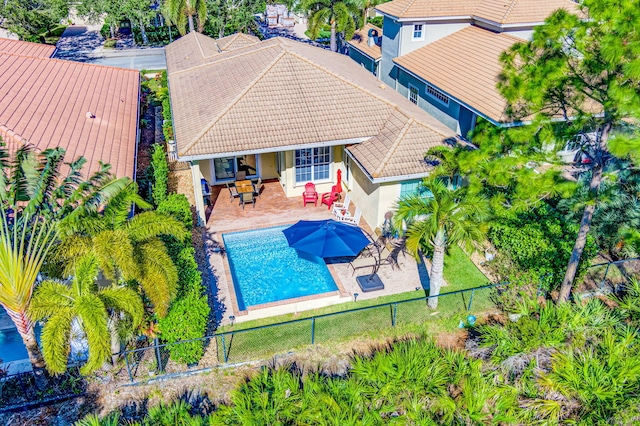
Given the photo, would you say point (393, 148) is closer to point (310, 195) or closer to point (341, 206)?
point (341, 206)

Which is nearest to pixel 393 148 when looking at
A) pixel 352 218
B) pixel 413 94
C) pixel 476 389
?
pixel 352 218

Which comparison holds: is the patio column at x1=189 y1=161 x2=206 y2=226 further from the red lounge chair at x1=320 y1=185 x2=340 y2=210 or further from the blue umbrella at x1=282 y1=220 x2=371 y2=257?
the red lounge chair at x1=320 y1=185 x2=340 y2=210

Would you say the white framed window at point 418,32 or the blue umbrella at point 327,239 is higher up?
the white framed window at point 418,32

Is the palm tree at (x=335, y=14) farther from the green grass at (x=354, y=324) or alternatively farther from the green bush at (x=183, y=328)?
the green bush at (x=183, y=328)

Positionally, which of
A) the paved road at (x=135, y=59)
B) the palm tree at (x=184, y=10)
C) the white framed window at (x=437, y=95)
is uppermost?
the palm tree at (x=184, y=10)

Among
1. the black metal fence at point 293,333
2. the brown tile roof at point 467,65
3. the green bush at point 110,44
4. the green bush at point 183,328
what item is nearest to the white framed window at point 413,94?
the brown tile roof at point 467,65

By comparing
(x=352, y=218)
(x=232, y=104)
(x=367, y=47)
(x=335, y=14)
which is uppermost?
(x=335, y=14)

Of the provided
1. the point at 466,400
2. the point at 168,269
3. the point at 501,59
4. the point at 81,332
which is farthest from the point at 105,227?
the point at 501,59

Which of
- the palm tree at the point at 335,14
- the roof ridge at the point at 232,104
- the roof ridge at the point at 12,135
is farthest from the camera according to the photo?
the palm tree at the point at 335,14
